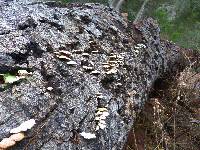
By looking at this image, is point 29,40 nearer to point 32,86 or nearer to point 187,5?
point 32,86

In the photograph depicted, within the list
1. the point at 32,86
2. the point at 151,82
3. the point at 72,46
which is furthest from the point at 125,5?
the point at 32,86

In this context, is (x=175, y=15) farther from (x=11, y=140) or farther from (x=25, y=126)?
(x=11, y=140)

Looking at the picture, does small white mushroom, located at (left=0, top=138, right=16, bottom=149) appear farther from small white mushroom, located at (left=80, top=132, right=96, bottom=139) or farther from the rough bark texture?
small white mushroom, located at (left=80, top=132, right=96, bottom=139)

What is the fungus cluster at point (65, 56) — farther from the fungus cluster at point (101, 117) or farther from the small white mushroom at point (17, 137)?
the small white mushroom at point (17, 137)

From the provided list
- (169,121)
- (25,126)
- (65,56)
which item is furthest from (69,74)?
(169,121)

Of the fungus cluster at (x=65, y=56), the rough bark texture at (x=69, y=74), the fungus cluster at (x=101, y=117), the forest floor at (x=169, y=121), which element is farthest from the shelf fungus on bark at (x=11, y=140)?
the forest floor at (x=169, y=121)

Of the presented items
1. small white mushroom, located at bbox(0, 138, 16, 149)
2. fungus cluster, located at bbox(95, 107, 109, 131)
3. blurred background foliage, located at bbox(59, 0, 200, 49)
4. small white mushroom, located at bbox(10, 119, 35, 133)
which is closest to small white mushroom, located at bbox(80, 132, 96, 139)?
fungus cluster, located at bbox(95, 107, 109, 131)
